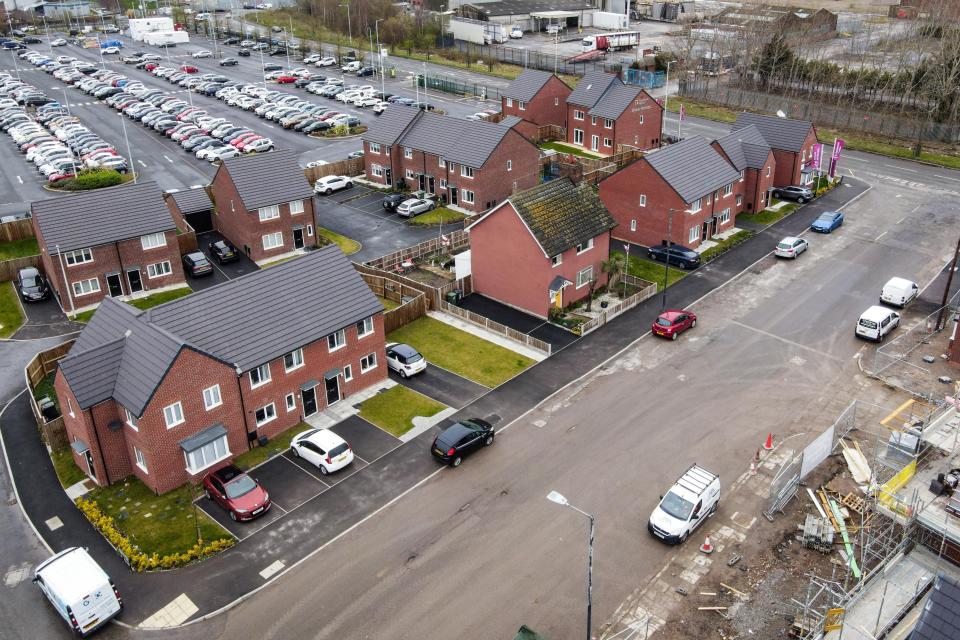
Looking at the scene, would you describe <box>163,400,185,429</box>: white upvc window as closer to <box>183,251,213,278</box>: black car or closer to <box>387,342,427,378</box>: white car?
<box>387,342,427,378</box>: white car

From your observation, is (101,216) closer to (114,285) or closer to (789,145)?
(114,285)

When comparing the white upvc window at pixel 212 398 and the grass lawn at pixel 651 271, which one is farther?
the grass lawn at pixel 651 271

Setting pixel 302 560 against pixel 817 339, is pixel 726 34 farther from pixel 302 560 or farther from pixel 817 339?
pixel 302 560

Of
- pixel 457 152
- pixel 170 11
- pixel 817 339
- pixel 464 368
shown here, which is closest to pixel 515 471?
pixel 464 368

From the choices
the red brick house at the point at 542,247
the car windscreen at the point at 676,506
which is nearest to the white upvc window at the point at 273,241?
the red brick house at the point at 542,247

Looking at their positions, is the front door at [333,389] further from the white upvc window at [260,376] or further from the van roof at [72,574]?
the van roof at [72,574]

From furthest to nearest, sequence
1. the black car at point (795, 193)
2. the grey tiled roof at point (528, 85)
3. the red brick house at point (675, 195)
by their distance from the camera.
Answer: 1. the grey tiled roof at point (528, 85)
2. the black car at point (795, 193)
3. the red brick house at point (675, 195)

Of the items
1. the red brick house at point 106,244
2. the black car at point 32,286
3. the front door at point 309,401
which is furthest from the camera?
the black car at point 32,286
